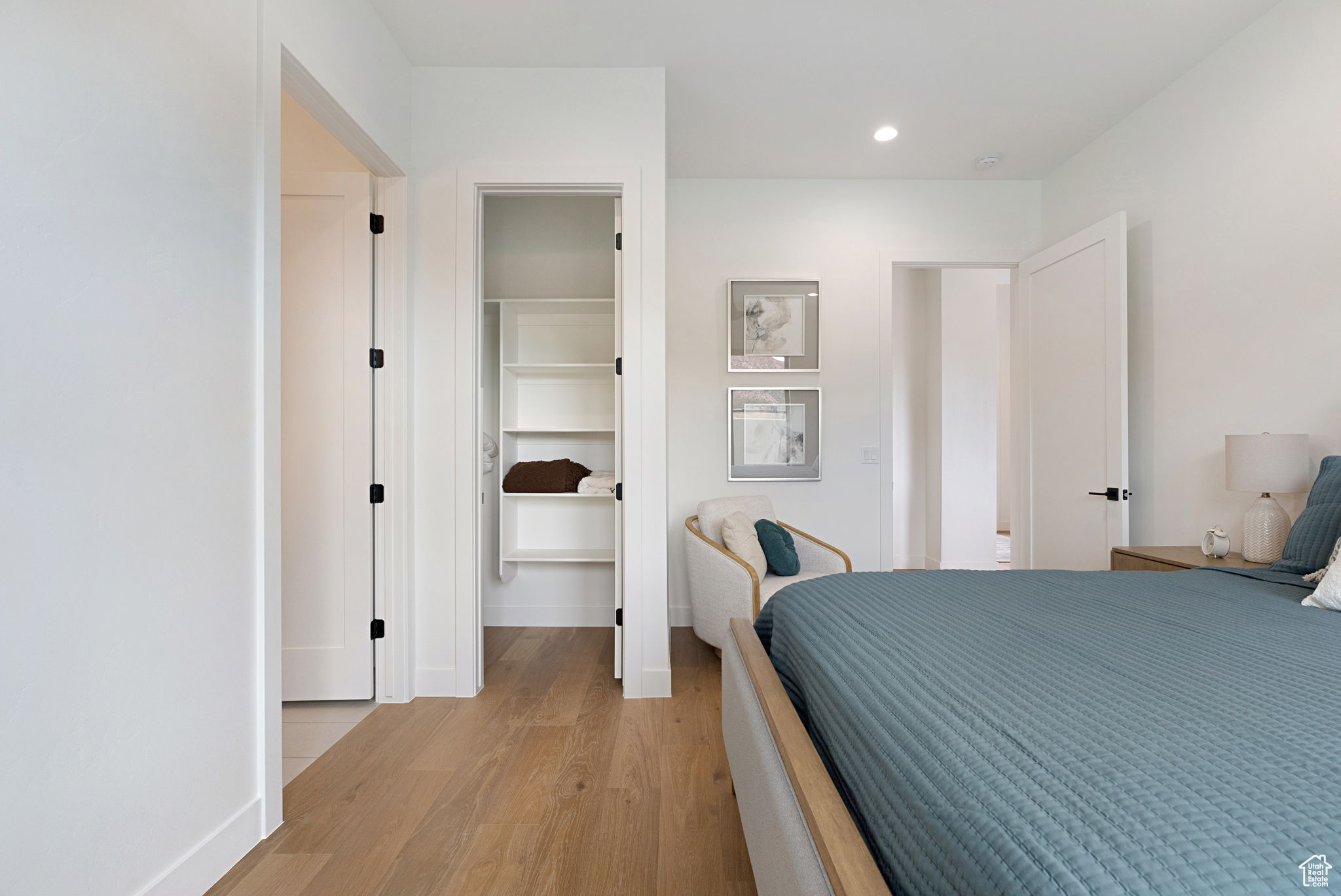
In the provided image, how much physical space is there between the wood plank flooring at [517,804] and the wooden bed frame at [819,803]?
462 mm

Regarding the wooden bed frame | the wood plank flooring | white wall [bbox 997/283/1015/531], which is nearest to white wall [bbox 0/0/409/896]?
the wood plank flooring

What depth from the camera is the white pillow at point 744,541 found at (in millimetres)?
3098

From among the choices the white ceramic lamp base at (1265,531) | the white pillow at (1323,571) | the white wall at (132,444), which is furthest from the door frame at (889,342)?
the white wall at (132,444)

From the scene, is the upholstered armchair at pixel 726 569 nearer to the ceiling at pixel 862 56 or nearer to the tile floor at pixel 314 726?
the tile floor at pixel 314 726

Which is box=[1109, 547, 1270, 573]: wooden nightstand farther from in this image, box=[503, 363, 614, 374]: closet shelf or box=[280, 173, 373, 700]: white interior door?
box=[280, 173, 373, 700]: white interior door

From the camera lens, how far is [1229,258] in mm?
2637

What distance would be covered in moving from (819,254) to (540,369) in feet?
6.16

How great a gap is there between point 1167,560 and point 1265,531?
32 cm

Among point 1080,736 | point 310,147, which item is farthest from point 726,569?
point 310,147

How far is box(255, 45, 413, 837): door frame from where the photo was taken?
1753 mm

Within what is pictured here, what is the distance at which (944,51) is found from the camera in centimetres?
268

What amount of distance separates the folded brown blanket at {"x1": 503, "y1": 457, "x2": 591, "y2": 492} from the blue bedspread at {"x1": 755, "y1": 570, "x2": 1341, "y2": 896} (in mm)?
2280

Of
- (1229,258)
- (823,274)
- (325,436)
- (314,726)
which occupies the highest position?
(823,274)

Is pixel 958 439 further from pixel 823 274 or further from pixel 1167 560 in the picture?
pixel 1167 560
